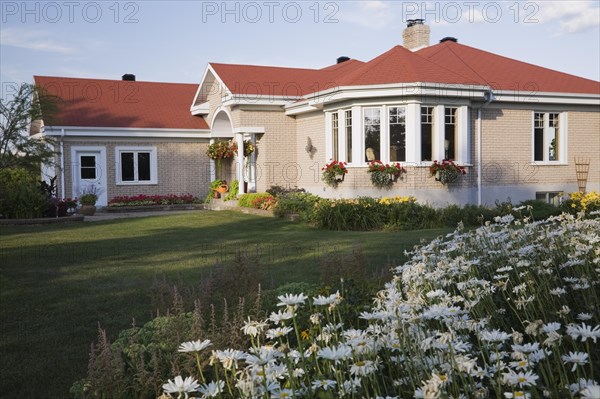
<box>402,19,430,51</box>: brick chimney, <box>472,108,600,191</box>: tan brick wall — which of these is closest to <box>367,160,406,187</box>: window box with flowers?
<box>472,108,600,191</box>: tan brick wall

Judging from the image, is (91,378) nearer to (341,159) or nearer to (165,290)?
(165,290)

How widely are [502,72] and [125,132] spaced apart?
1408 cm

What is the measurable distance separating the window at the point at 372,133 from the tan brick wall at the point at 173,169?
9.81 metres

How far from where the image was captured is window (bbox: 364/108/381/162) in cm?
1742

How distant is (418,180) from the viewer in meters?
17.1

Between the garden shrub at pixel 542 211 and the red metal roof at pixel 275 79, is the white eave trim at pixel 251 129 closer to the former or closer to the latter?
the red metal roof at pixel 275 79

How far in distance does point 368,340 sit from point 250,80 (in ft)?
65.7

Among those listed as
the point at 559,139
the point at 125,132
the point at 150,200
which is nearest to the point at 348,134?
the point at 559,139

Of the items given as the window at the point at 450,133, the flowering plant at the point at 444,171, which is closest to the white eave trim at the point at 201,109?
the window at the point at 450,133

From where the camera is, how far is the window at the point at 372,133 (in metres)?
17.4

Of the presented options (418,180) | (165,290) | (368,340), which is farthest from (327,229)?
Result: (368,340)

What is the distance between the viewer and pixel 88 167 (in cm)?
2383

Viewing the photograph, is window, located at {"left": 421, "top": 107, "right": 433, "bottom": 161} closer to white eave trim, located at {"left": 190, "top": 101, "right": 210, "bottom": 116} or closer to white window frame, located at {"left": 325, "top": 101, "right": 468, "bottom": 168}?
white window frame, located at {"left": 325, "top": 101, "right": 468, "bottom": 168}

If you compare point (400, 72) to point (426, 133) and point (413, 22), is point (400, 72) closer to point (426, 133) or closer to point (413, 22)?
point (426, 133)
